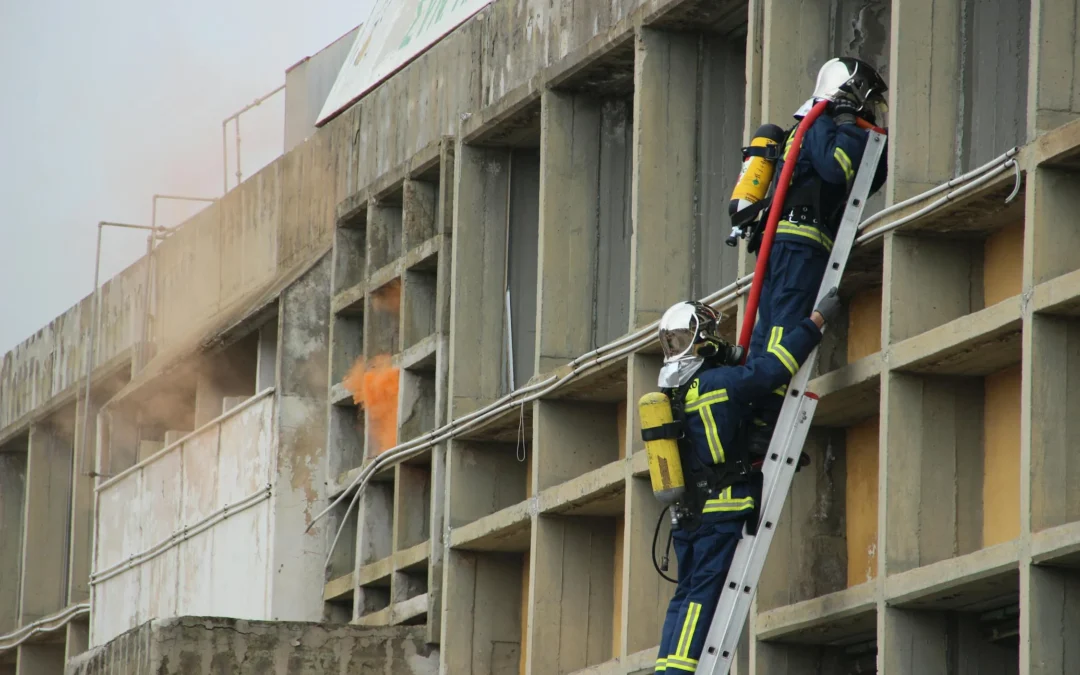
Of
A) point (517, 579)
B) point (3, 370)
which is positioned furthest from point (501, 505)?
point (3, 370)

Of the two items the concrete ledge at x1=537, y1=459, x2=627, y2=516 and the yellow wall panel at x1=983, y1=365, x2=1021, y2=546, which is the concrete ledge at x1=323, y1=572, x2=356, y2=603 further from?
the yellow wall panel at x1=983, y1=365, x2=1021, y2=546

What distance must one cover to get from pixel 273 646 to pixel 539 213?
400 cm

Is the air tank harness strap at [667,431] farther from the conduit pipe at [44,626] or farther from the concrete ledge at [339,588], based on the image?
the conduit pipe at [44,626]

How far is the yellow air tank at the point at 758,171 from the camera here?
12.7 meters

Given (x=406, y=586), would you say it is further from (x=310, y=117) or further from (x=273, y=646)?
(x=310, y=117)

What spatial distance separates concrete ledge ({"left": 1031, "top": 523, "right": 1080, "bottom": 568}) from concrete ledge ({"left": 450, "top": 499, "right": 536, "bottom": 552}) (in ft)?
19.7

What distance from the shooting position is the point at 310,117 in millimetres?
24812

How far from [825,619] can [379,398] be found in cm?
758

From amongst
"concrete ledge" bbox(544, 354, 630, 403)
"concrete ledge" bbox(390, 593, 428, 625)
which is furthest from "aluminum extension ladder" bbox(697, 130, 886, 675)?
"concrete ledge" bbox(390, 593, 428, 625)

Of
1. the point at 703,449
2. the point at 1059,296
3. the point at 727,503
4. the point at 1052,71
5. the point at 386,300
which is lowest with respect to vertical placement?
the point at 727,503

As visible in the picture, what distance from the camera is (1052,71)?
451 inches

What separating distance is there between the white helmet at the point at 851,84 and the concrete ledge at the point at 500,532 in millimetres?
4937

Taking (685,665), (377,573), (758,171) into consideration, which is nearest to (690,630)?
(685,665)

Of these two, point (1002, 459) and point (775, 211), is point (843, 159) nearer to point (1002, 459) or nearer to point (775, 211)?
point (775, 211)
